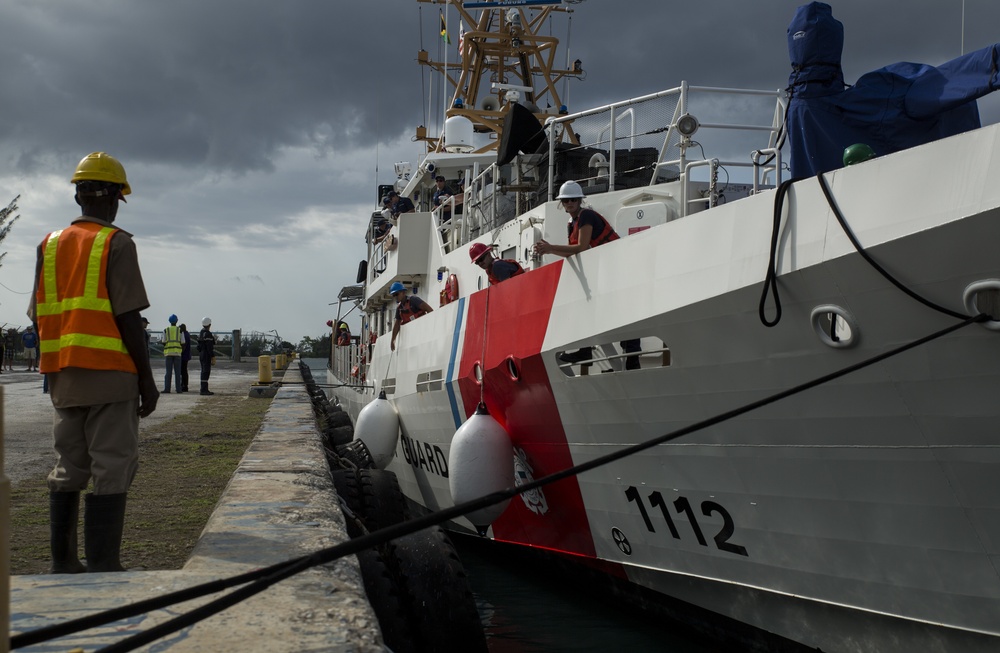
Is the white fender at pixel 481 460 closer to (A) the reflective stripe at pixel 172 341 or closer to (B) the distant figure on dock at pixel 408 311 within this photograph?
(B) the distant figure on dock at pixel 408 311

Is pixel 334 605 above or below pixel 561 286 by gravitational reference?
below

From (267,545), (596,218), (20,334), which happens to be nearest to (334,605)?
(267,545)

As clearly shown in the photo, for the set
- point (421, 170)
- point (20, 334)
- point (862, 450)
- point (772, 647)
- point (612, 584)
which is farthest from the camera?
point (20, 334)

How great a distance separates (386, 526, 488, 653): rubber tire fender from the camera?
4.64m

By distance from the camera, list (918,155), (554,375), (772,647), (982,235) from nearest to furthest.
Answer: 1. (982,235)
2. (918,155)
3. (772,647)
4. (554,375)

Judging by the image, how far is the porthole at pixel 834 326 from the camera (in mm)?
4227

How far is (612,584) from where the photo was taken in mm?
6621

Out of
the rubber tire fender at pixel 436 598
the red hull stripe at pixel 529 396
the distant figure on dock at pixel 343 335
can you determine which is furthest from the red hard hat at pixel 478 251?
the distant figure on dock at pixel 343 335

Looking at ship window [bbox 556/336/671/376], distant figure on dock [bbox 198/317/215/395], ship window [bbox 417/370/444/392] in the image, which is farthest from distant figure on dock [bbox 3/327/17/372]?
ship window [bbox 556/336/671/376]

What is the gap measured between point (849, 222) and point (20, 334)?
40.7m

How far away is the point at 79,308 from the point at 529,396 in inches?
133

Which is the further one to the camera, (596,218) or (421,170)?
(421,170)

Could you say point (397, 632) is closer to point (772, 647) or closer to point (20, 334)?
point (772, 647)

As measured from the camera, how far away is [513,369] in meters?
6.60
